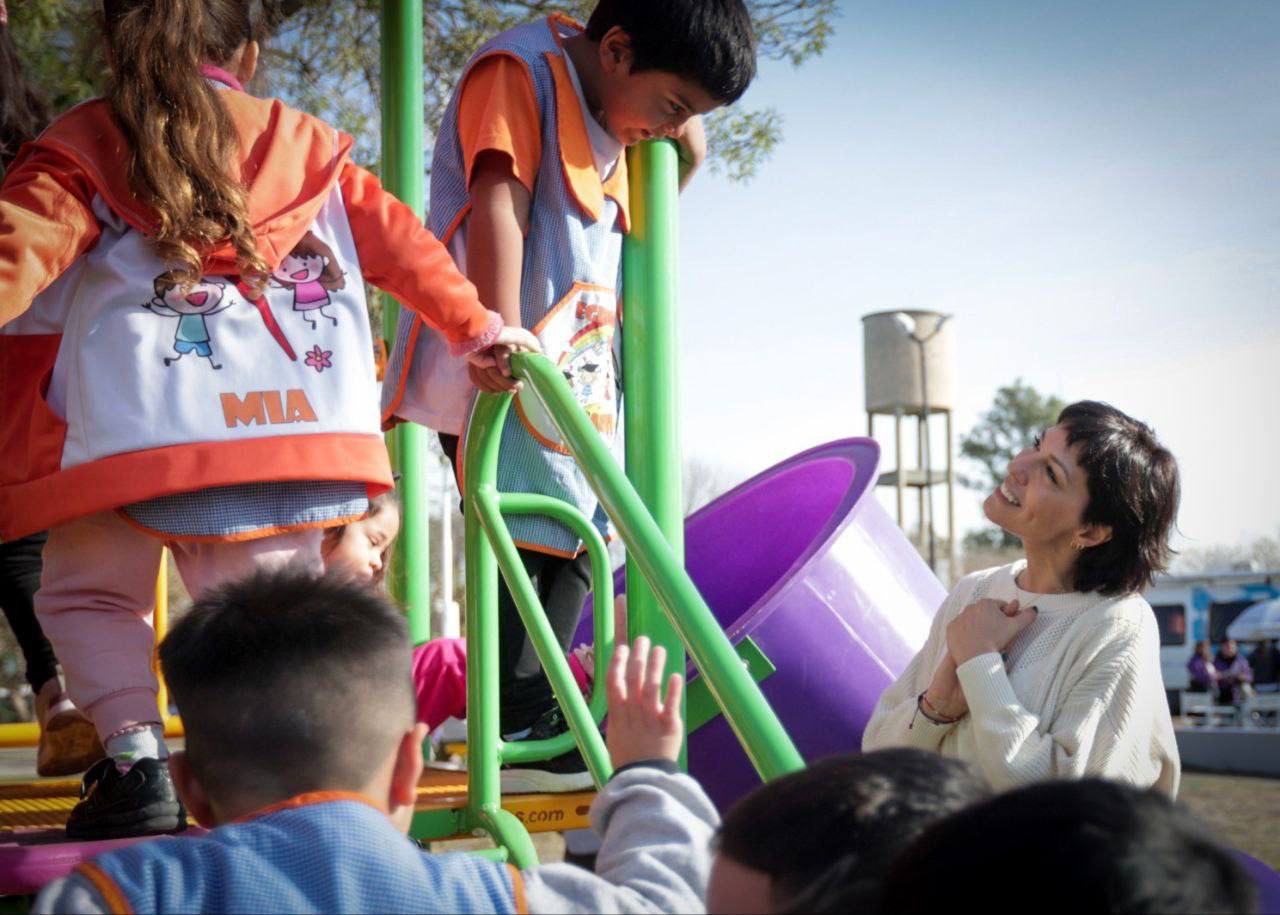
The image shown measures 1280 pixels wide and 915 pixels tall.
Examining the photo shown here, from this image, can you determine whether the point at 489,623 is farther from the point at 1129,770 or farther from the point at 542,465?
the point at 1129,770

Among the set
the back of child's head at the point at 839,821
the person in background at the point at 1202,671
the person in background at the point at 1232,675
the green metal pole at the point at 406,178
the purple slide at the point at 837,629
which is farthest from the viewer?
the person in background at the point at 1202,671

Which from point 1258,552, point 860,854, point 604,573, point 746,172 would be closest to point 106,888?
point 860,854

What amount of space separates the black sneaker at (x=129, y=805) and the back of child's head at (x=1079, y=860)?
4.52 feet

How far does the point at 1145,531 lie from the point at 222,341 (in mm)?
1566

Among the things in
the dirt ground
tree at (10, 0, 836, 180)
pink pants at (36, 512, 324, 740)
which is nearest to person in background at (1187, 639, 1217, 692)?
the dirt ground

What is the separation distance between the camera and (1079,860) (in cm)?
72

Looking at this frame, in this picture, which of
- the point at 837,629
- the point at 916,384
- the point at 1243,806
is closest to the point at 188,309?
the point at 837,629

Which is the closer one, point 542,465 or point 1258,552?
point 542,465

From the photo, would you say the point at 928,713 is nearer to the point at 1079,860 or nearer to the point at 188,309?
the point at 188,309

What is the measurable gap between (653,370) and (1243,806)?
1057cm

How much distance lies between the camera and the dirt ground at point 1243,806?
29.7 feet

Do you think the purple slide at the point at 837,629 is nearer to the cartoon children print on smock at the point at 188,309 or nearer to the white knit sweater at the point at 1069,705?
the white knit sweater at the point at 1069,705

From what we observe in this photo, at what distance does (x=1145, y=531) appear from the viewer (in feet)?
8.21

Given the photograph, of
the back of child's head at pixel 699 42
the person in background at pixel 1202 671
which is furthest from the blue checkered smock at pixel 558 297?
the person in background at pixel 1202 671
